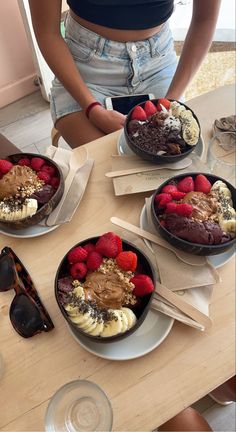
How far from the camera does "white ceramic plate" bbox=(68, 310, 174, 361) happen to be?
588mm

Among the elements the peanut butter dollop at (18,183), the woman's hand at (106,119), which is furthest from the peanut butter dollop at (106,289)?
the woman's hand at (106,119)

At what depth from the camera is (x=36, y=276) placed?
68cm

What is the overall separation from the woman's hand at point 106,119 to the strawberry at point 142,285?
0.51 metres

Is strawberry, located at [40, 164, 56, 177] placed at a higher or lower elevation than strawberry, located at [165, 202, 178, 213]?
higher

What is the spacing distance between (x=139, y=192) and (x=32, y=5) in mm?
617

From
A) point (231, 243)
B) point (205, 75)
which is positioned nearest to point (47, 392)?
point (231, 243)

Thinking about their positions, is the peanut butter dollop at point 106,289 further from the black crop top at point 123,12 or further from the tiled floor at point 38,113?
the tiled floor at point 38,113

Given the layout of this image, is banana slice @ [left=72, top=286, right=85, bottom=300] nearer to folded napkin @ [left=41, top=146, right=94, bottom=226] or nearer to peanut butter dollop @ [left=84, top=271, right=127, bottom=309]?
peanut butter dollop @ [left=84, top=271, right=127, bottom=309]

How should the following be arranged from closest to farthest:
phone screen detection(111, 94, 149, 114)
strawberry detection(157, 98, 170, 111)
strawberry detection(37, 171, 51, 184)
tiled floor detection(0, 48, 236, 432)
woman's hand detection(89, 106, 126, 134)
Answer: strawberry detection(37, 171, 51, 184) < strawberry detection(157, 98, 170, 111) < woman's hand detection(89, 106, 126, 134) < phone screen detection(111, 94, 149, 114) < tiled floor detection(0, 48, 236, 432)

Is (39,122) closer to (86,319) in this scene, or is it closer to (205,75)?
(205,75)

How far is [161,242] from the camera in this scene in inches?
27.2

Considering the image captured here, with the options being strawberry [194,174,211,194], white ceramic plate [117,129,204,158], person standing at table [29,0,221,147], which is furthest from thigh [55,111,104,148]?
strawberry [194,174,211,194]

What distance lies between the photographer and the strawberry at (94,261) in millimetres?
622

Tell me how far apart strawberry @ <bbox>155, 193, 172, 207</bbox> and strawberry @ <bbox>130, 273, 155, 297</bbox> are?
0.15 meters
